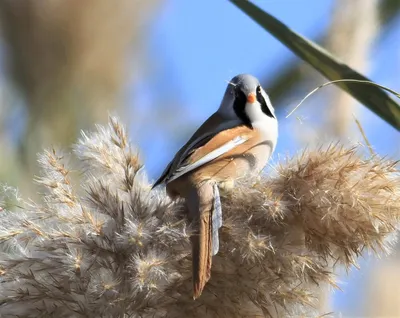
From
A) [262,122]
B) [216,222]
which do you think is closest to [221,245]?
[216,222]

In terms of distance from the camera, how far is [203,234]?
998 millimetres

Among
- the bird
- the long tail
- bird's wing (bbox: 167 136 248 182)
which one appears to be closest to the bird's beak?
the bird

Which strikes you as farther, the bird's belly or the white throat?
the white throat

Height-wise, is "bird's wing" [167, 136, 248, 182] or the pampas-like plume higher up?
"bird's wing" [167, 136, 248, 182]

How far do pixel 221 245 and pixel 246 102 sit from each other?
0.45 meters

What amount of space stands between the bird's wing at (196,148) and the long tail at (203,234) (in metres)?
0.06

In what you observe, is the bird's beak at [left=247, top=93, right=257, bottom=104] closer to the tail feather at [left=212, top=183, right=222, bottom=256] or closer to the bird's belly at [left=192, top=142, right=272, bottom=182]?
the bird's belly at [left=192, top=142, right=272, bottom=182]

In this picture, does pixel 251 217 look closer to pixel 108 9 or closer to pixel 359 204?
pixel 359 204

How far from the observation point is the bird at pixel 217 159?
1.00 metres

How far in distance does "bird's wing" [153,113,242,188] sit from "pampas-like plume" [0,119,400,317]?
12cm

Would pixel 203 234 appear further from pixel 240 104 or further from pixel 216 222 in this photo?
pixel 240 104

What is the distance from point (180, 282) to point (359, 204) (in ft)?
0.80

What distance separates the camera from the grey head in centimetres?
141

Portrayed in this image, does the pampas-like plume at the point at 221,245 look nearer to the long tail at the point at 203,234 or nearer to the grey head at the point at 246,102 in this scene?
the long tail at the point at 203,234
